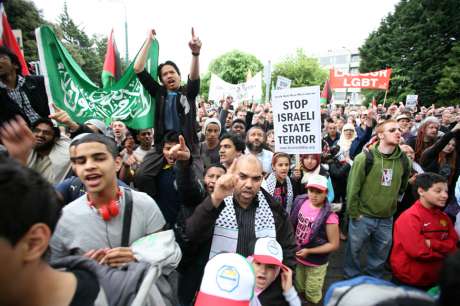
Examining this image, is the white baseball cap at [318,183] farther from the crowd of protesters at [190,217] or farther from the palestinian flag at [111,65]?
the palestinian flag at [111,65]

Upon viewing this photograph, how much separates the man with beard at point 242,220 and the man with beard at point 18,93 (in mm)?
2235

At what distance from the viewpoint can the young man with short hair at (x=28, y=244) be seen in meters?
0.87

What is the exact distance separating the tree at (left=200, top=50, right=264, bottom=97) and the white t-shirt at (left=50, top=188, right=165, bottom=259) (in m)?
47.6

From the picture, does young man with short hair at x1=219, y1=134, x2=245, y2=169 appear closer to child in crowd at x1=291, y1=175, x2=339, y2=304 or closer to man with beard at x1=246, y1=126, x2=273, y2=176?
man with beard at x1=246, y1=126, x2=273, y2=176

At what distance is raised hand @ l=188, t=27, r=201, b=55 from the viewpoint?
3205 mm

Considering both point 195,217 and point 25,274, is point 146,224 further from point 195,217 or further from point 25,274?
point 25,274

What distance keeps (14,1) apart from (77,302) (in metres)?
28.6

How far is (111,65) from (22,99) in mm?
2550

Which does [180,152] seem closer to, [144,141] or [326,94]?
[144,141]

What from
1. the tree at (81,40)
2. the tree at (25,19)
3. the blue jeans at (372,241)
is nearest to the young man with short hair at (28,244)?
the blue jeans at (372,241)

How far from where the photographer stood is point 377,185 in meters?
3.59

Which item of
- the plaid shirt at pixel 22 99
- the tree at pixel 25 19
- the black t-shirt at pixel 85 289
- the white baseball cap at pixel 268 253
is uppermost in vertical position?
the tree at pixel 25 19

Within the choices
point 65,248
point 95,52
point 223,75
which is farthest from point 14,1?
point 223,75

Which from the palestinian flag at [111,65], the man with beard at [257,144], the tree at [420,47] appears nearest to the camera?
the man with beard at [257,144]
